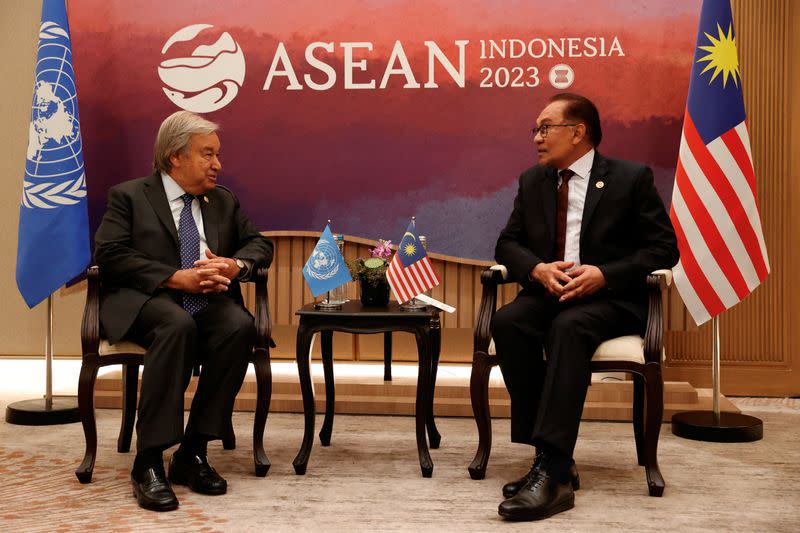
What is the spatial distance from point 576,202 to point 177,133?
153cm

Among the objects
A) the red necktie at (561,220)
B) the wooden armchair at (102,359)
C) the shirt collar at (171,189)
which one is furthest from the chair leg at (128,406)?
the red necktie at (561,220)

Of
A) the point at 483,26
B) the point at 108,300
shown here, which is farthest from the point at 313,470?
the point at 483,26

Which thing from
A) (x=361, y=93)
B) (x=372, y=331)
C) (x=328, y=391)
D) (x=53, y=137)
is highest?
(x=361, y=93)

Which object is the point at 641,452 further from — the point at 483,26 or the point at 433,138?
the point at 483,26

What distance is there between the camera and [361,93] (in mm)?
5023

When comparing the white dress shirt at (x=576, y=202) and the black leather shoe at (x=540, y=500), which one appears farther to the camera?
the white dress shirt at (x=576, y=202)

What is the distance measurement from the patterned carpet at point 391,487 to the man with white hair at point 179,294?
0.15m

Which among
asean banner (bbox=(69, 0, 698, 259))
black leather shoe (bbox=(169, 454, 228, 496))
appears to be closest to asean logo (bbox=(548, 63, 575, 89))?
asean banner (bbox=(69, 0, 698, 259))

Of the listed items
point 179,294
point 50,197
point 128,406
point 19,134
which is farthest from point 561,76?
point 19,134

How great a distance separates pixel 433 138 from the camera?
196 inches

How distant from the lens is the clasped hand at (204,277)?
3.06 metres

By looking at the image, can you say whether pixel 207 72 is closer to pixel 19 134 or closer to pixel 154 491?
pixel 19 134

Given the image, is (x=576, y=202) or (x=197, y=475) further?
(x=576, y=202)

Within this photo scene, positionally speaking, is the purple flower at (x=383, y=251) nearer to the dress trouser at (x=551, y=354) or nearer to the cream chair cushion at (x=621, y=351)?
the dress trouser at (x=551, y=354)
